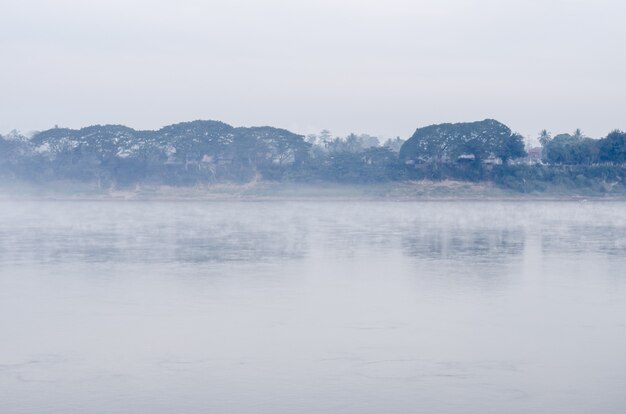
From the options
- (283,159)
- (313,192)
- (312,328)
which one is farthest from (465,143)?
(312,328)

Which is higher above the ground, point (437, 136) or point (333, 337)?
point (437, 136)

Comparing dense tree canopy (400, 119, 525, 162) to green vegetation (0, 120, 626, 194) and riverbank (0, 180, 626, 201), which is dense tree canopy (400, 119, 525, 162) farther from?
riverbank (0, 180, 626, 201)

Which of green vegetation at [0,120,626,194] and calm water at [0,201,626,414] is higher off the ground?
green vegetation at [0,120,626,194]

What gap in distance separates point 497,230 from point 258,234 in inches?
419

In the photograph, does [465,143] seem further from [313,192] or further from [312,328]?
[312,328]

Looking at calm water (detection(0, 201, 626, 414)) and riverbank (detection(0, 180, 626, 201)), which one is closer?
calm water (detection(0, 201, 626, 414))

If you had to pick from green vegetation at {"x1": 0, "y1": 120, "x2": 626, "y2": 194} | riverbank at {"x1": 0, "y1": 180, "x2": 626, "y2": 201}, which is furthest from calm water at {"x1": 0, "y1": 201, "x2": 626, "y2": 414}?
green vegetation at {"x1": 0, "y1": 120, "x2": 626, "y2": 194}

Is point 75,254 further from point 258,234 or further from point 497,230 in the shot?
→ point 497,230

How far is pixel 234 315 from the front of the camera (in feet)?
54.9

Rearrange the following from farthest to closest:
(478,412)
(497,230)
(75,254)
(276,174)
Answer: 1. (276,174)
2. (497,230)
3. (75,254)
4. (478,412)

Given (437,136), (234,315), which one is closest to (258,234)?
(234,315)

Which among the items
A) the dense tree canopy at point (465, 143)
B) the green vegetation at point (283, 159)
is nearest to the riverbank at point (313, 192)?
the green vegetation at point (283, 159)

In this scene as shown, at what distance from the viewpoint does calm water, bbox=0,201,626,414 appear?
448 inches

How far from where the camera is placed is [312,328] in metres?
15.6
